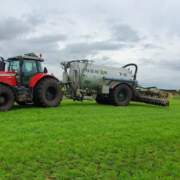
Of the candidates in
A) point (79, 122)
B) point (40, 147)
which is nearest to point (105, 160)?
point (40, 147)

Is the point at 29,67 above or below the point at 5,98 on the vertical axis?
above

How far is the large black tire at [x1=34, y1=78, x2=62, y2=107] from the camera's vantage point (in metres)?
19.2

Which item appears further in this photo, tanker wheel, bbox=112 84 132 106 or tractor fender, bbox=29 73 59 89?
tanker wheel, bbox=112 84 132 106

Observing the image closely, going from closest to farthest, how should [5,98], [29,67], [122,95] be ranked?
1. [5,98]
2. [29,67]
3. [122,95]

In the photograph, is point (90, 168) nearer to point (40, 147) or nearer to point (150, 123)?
point (40, 147)

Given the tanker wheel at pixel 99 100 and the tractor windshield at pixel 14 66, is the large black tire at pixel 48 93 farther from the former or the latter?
the tanker wheel at pixel 99 100

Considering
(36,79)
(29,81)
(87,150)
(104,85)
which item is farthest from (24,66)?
(87,150)

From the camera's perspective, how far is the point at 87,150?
32.7 feet

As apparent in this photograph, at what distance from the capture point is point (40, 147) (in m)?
10.0

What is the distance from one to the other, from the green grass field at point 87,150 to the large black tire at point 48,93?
4861 millimetres

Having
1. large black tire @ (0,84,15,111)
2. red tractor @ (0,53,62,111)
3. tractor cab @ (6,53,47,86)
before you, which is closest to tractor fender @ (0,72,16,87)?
red tractor @ (0,53,62,111)

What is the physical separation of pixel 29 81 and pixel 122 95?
235 inches

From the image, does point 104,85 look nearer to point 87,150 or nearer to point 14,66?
point 14,66

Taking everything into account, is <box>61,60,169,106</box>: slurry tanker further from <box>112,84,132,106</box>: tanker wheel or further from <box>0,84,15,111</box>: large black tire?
<box>0,84,15,111</box>: large black tire
